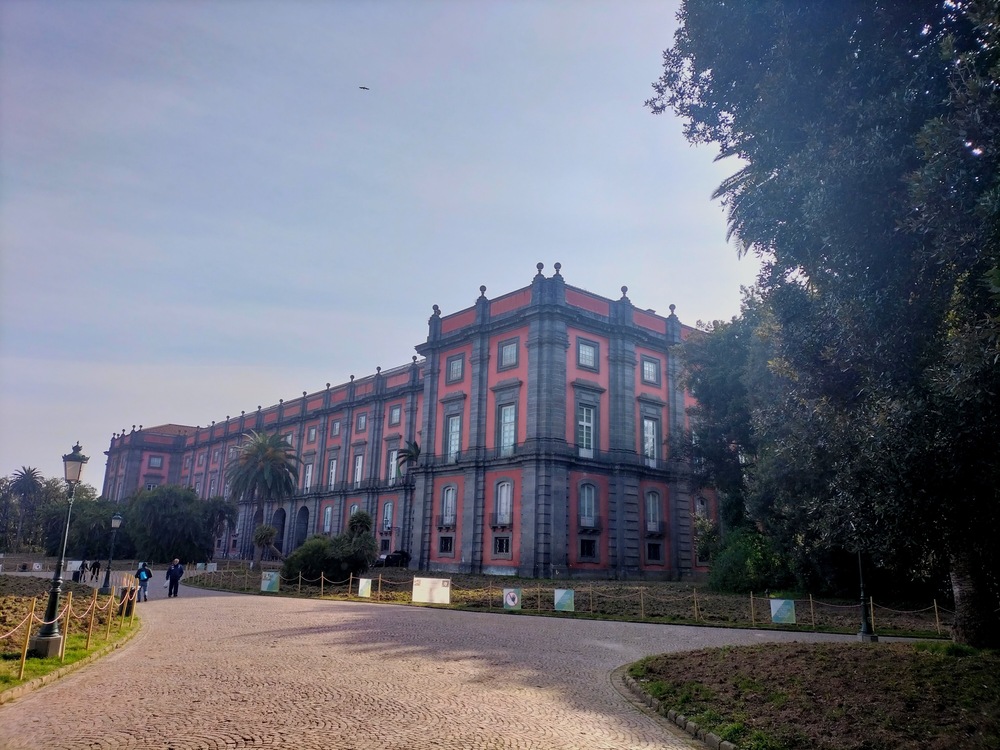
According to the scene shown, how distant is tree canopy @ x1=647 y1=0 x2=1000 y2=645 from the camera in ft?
Result: 21.9

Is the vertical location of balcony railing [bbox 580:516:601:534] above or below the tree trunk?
above

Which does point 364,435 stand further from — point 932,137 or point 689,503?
point 932,137

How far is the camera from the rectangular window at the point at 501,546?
35.8 m

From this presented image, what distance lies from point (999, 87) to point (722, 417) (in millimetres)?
26790

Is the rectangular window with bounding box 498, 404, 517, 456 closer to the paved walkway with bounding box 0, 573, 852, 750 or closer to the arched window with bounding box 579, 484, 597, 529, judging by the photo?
the arched window with bounding box 579, 484, 597, 529

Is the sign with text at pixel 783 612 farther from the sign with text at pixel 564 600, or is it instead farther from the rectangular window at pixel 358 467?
the rectangular window at pixel 358 467

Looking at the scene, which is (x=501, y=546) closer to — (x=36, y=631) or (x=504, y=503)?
(x=504, y=503)

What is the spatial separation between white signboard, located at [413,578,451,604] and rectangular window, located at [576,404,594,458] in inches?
569

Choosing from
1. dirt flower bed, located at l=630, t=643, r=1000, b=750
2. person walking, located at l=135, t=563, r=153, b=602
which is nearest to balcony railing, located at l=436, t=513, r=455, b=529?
person walking, located at l=135, t=563, r=153, b=602

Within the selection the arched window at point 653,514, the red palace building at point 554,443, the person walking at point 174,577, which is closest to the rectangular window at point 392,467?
the red palace building at point 554,443

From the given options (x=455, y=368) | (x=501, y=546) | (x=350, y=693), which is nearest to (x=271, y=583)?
(x=501, y=546)

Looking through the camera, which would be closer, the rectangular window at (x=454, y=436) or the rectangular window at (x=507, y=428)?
the rectangular window at (x=507, y=428)

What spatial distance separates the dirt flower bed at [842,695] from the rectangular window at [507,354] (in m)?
28.3

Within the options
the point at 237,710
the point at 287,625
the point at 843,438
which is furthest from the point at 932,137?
the point at 287,625
